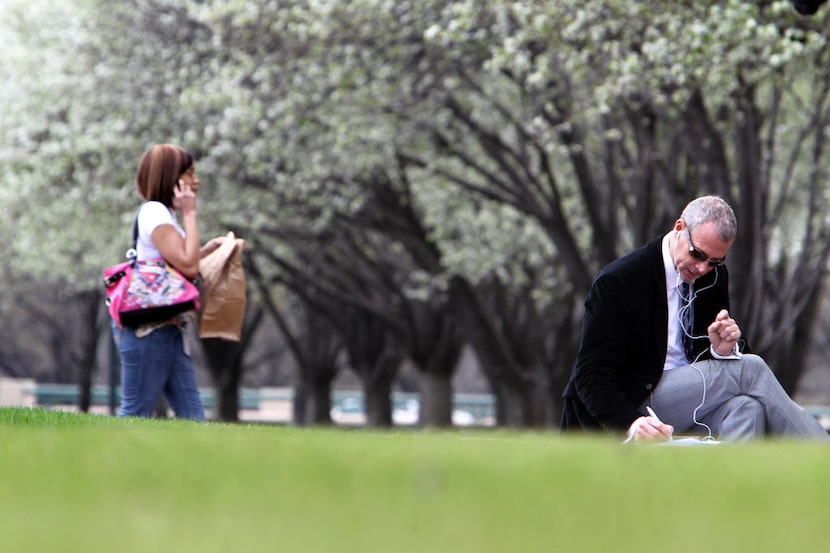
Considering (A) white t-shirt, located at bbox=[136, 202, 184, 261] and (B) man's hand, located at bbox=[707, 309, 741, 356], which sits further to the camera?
(A) white t-shirt, located at bbox=[136, 202, 184, 261]

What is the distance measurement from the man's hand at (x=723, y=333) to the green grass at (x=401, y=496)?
1.73 m

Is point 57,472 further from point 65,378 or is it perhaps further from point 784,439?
point 65,378

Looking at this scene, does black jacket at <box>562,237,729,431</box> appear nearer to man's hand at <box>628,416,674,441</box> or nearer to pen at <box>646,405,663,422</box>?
pen at <box>646,405,663,422</box>

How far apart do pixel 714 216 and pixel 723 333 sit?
592 mm

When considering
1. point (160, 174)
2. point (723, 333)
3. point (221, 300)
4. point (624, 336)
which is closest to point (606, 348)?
point (624, 336)

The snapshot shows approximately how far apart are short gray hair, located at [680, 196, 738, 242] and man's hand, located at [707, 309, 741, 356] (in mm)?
391

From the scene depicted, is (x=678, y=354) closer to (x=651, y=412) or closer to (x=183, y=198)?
(x=651, y=412)

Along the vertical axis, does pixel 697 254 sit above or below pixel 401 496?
above

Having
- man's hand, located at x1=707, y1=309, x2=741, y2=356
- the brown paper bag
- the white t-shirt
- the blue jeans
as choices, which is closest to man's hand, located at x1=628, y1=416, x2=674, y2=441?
man's hand, located at x1=707, y1=309, x2=741, y2=356

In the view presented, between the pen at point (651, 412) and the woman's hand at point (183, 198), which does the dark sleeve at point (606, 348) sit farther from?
the woman's hand at point (183, 198)

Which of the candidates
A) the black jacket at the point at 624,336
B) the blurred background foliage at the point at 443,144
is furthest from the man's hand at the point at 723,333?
the blurred background foliage at the point at 443,144

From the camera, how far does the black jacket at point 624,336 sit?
698 cm

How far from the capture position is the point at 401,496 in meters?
3.66

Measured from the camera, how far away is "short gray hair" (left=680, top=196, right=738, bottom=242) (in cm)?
669
